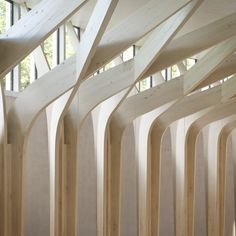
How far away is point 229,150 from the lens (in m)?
19.4

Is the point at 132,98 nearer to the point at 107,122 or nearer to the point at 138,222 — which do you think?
the point at 107,122

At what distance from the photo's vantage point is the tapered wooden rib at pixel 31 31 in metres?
7.58

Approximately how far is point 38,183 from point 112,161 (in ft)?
6.33

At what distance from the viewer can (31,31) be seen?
25.3ft

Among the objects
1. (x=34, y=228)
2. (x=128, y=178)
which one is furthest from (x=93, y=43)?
(x=128, y=178)

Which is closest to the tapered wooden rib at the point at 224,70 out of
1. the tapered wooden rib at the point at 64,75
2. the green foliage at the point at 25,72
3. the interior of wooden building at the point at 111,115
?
the interior of wooden building at the point at 111,115

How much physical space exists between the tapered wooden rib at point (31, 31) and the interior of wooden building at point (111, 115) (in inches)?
0.5

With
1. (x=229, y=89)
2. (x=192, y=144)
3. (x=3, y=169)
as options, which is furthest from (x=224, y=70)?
(x=3, y=169)

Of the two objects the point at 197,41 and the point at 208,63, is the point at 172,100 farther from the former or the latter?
the point at 197,41

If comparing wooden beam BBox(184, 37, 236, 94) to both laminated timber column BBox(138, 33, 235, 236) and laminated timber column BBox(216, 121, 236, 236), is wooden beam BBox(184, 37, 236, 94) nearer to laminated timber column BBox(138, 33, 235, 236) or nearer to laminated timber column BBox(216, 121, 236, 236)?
laminated timber column BBox(138, 33, 235, 236)

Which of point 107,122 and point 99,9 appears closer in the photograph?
point 99,9

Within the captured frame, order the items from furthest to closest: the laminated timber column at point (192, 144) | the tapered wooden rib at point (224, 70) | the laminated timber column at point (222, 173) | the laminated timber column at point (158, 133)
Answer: the laminated timber column at point (222, 173), the laminated timber column at point (192, 144), the laminated timber column at point (158, 133), the tapered wooden rib at point (224, 70)

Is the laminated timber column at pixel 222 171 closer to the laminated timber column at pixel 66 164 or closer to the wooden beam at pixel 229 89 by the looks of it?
the wooden beam at pixel 229 89

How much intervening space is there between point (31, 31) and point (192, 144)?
9451 millimetres
